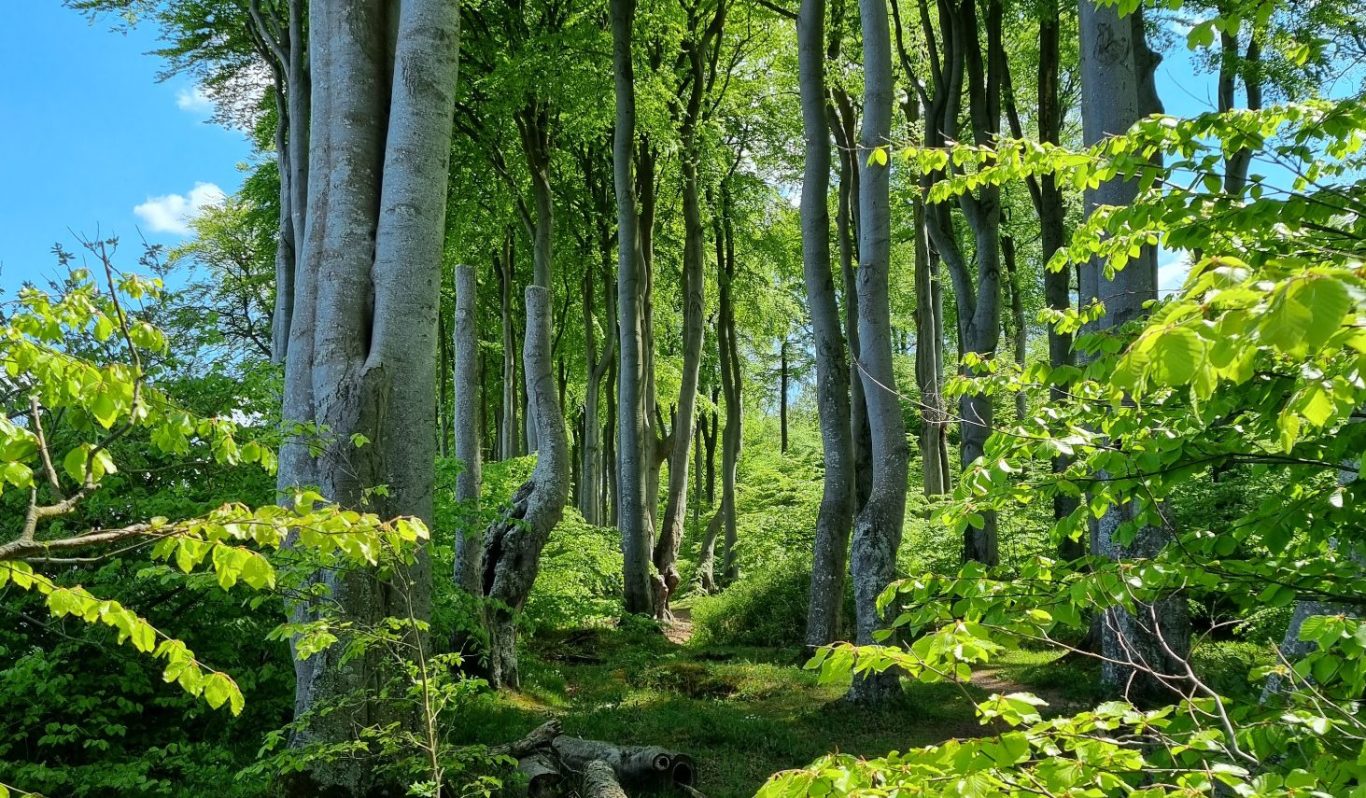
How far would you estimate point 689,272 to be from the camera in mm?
17641

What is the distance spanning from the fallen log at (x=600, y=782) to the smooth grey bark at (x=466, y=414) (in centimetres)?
312

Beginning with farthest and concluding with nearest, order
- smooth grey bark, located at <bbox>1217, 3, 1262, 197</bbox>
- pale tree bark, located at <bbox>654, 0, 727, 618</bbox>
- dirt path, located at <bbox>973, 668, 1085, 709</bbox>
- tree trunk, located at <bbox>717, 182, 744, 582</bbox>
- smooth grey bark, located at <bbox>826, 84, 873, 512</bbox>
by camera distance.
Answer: tree trunk, located at <bbox>717, 182, 744, 582</bbox>
pale tree bark, located at <bbox>654, 0, 727, 618</bbox>
smooth grey bark, located at <bbox>826, 84, 873, 512</bbox>
smooth grey bark, located at <bbox>1217, 3, 1262, 197</bbox>
dirt path, located at <bbox>973, 668, 1085, 709</bbox>

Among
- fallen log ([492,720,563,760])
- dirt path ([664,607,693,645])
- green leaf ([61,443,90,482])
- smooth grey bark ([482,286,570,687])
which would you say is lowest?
dirt path ([664,607,693,645])

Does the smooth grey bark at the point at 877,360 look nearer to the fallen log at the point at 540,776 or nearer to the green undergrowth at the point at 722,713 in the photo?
the green undergrowth at the point at 722,713

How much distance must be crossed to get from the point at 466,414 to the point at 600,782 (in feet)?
19.0

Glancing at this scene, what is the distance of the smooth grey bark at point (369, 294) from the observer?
488 centimetres

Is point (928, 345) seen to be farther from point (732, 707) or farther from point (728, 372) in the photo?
→ point (732, 707)

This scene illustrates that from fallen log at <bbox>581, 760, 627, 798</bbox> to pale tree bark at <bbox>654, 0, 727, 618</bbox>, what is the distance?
→ 9707 millimetres

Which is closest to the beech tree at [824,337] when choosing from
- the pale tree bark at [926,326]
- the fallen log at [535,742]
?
the fallen log at [535,742]

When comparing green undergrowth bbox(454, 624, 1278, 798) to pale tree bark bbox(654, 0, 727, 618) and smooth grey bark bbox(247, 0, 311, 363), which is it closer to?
pale tree bark bbox(654, 0, 727, 618)

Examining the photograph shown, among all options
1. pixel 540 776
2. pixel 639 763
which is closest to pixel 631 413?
pixel 639 763

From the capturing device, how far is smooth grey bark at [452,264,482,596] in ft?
29.1

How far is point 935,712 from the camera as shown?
8.00 meters

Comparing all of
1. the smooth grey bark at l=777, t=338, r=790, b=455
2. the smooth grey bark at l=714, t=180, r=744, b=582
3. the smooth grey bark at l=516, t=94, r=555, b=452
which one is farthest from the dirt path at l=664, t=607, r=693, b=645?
the smooth grey bark at l=777, t=338, r=790, b=455
